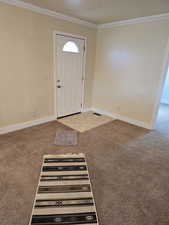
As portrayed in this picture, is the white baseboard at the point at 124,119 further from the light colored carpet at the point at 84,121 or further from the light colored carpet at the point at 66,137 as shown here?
the light colored carpet at the point at 66,137

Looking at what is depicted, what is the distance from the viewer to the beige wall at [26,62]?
8.71 feet

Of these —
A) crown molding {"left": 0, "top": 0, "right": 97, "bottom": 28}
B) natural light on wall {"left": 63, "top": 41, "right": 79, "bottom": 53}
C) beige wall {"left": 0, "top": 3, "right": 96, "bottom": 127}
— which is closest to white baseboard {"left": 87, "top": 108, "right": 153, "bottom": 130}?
beige wall {"left": 0, "top": 3, "right": 96, "bottom": 127}

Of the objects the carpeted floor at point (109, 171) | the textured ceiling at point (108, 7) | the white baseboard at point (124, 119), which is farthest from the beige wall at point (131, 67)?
the carpeted floor at point (109, 171)

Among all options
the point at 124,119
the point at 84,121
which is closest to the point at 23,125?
the point at 84,121

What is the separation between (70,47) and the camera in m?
3.65

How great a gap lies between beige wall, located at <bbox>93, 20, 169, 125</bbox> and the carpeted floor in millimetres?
793

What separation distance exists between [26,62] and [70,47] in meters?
1.27

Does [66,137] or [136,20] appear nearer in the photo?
[66,137]

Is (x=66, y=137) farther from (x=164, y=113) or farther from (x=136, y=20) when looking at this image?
(x=164, y=113)

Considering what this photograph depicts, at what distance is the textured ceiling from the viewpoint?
2.40 m

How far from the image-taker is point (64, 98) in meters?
3.91

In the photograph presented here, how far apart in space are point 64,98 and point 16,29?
1.87 metres

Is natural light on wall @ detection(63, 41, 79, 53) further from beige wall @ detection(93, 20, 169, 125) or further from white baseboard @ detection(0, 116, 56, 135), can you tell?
white baseboard @ detection(0, 116, 56, 135)

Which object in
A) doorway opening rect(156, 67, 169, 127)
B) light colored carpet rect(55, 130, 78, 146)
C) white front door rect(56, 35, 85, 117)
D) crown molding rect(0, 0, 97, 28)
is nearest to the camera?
crown molding rect(0, 0, 97, 28)
